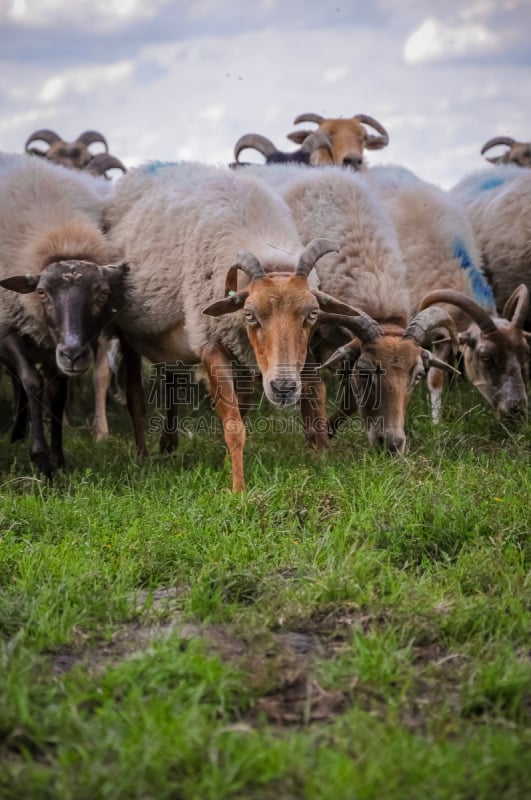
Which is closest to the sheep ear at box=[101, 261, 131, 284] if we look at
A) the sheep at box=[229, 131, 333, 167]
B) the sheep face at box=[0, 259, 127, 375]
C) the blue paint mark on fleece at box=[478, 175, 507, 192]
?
the sheep face at box=[0, 259, 127, 375]

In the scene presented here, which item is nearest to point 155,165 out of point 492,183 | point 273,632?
point 492,183

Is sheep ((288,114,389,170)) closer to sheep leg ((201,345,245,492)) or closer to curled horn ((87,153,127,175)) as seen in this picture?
curled horn ((87,153,127,175))

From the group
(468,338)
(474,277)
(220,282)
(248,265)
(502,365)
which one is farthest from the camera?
(474,277)

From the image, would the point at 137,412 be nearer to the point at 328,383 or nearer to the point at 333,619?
the point at 328,383

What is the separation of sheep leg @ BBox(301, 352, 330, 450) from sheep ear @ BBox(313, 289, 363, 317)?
1.90 ft

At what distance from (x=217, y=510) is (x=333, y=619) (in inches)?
63.7

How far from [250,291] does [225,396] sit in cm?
74

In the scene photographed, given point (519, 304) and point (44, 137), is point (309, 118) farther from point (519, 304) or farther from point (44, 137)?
point (519, 304)

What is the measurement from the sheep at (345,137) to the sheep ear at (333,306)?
4965 millimetres

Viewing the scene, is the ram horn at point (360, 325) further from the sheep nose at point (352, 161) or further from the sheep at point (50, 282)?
the sheep nose at point (352, 161)

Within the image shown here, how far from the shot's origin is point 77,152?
499 inches

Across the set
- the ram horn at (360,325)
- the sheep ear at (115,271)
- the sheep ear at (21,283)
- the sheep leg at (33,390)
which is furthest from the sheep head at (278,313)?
the sheep leg at (33,390)

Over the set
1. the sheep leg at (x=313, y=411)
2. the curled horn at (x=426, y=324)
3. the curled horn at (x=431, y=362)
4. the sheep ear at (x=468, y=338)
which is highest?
the curled horn at (x=426, y=324)

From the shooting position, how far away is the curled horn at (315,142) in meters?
11.2
